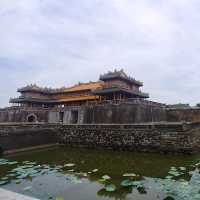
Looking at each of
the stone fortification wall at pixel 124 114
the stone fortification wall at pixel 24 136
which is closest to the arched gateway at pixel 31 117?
the stone fortification wall at pixel 124 114

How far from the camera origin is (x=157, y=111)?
2612 centimetres

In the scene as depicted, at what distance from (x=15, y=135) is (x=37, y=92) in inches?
1016

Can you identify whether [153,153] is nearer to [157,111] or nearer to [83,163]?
[83,163]

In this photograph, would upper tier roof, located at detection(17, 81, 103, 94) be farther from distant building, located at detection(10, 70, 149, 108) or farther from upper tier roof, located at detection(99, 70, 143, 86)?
upper tier roof, located at detection(99, 70, 143, 86)

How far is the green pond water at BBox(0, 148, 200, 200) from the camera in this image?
659 cm

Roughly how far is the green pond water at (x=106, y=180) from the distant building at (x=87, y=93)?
59.7ft

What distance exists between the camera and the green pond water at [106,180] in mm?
6594

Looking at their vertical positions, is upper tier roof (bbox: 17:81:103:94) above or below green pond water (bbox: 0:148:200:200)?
above

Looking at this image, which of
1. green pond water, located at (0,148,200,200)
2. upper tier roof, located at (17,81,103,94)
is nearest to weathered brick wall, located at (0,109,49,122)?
upper tier roof, located at (17,81,103,94)

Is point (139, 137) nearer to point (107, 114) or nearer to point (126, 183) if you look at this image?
point (126, 183)

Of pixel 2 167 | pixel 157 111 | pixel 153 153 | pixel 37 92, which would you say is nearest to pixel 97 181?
pixel 2 167

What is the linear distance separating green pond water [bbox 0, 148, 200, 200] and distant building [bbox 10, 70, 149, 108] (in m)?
18.2

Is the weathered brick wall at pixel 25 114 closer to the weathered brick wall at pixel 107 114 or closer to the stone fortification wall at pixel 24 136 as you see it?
the weathered brick wall at pixel 107 114

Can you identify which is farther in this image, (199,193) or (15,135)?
(15,135)
